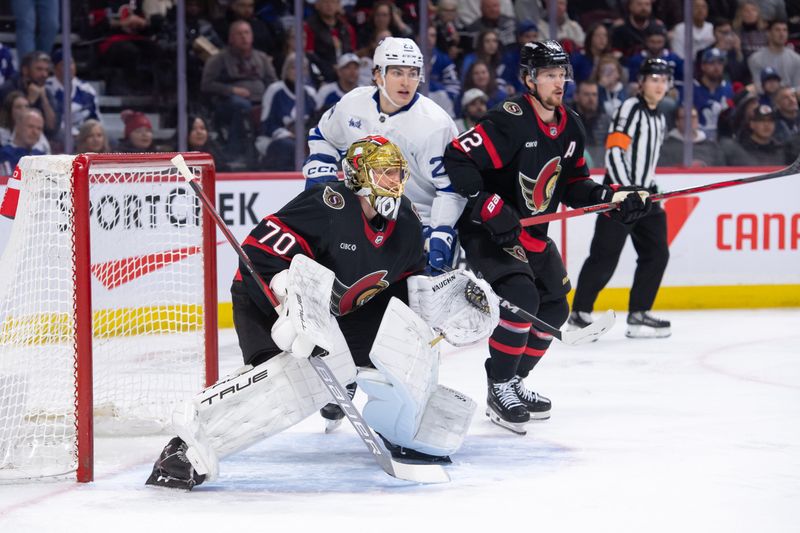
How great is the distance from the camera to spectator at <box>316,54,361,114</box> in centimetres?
599

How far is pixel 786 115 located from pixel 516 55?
54.4 inches

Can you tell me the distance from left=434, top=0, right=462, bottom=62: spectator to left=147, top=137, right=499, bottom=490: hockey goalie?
11.1 ft

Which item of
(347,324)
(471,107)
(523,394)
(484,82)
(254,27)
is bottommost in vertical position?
(523,394)

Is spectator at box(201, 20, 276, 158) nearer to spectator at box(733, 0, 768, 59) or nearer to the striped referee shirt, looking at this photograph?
the striped referee shirt

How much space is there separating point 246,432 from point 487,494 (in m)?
0.53

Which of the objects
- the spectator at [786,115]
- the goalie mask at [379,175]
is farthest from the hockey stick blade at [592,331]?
the spectator at [786,115]

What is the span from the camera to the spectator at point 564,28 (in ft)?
20.8

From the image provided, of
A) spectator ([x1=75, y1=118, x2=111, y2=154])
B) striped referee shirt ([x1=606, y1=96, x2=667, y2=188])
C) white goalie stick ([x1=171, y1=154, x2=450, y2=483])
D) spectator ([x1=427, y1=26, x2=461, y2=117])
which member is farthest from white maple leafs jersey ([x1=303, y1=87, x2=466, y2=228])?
spectator ([x1=427, y1=26, x2=461, y2=117])

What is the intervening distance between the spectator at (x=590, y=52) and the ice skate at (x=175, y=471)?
4165 mm

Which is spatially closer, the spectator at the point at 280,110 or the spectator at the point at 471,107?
the spectator at the point at 280,110

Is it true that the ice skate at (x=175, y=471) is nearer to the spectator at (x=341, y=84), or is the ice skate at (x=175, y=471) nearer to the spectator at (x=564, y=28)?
the spectator at (x=341, y=84)

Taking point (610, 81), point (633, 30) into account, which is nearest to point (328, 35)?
point (610, 81)

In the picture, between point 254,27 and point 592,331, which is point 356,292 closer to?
point 592,331

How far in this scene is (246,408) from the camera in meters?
2.69
